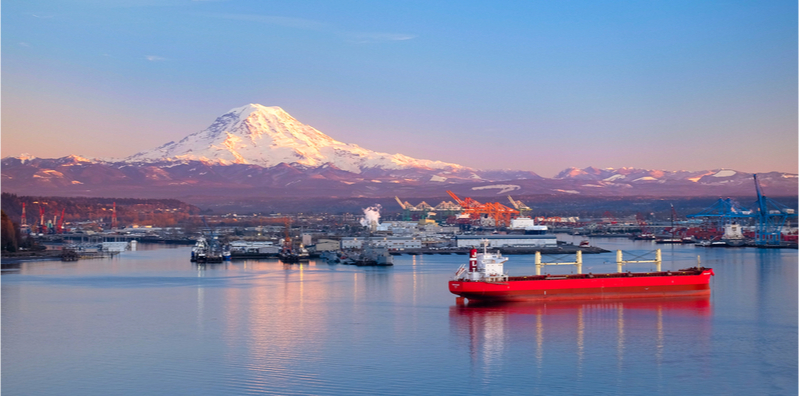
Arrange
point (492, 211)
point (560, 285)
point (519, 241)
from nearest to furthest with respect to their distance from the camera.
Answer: point (560, 285) < point (519, 241) < point (492, 211)

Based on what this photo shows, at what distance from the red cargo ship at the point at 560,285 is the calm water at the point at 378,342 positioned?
0.83ft

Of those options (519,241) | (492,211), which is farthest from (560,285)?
(492,211)

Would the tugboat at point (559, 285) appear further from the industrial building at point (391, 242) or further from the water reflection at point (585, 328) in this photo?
the industrial building at point (391, 242)

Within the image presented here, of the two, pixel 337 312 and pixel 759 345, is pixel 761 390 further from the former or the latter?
pixel 337 312

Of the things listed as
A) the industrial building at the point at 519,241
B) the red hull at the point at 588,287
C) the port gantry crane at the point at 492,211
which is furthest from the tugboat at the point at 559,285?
the port gantry crane at the point at 492,211

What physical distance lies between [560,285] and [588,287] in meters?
0.37

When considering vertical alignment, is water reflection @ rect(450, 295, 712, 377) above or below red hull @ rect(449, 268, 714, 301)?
below

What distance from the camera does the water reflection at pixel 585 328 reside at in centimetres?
652

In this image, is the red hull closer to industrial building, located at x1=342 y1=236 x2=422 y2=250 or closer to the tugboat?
the tugboat

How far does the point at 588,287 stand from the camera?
377 inches

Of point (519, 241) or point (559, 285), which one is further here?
point (519, 241)

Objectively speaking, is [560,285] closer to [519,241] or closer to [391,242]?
[519,241]

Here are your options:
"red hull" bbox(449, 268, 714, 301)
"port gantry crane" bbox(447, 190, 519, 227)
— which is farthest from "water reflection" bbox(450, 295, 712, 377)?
"port gantry crane" bbox(447, 190, 519, 227)

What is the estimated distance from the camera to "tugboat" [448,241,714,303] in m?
9.23
